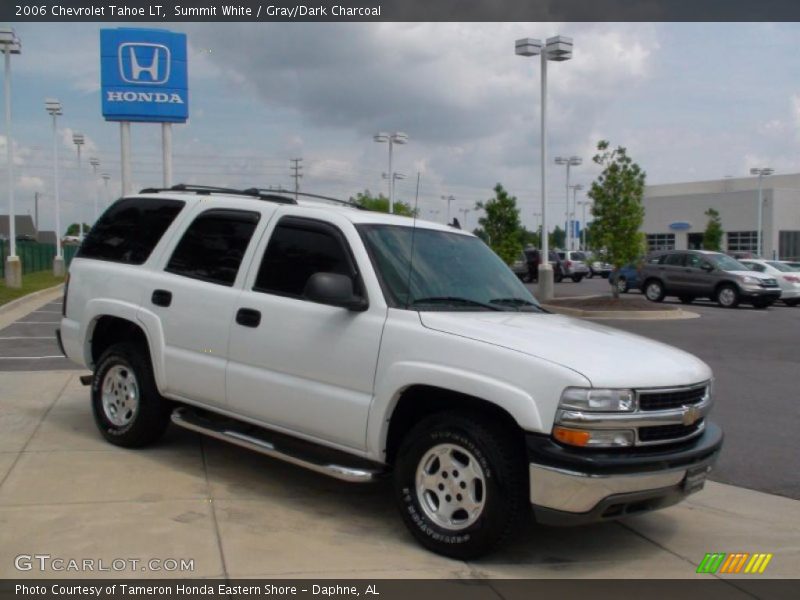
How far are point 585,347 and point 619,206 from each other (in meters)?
19.4

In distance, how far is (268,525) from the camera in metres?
5.28

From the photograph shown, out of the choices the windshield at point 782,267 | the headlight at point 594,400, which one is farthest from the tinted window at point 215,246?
the windshield at point 782,267

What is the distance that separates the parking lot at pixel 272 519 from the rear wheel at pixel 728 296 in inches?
740

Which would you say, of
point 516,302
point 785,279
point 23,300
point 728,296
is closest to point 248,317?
point 516,302

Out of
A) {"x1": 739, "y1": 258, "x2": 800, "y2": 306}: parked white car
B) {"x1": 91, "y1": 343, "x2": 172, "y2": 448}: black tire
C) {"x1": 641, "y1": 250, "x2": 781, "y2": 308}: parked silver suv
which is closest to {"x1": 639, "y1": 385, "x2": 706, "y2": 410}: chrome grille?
{"x1": 91, "y1": 343, "x2": 172, "y2": 448}: black tire

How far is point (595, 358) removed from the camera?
4.66m

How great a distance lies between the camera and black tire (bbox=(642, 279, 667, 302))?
28.1 meters

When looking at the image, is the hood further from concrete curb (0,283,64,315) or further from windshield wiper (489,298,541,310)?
concrete curb (0,283,64,315)

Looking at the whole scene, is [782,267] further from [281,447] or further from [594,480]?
[594,480]

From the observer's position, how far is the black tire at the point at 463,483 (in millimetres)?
4605

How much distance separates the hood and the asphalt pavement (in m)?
2.41

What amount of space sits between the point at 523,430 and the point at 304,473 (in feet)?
7.85

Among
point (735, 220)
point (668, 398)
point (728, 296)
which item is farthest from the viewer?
point (735, 220)
